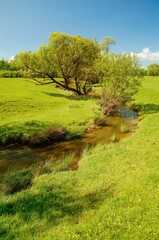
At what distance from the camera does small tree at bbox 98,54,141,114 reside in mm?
35062

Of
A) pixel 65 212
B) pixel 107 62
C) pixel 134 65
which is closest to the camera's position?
pixel 65 212

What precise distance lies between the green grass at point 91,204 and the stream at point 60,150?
337cm

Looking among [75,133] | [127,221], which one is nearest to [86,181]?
[127,221]

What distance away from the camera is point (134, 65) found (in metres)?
35.5

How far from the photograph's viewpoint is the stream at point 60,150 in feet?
58.3

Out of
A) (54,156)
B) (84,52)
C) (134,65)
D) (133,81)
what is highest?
(84,52)

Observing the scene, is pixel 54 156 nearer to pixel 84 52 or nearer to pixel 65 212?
pixel 65 212

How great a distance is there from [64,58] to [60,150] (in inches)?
1110

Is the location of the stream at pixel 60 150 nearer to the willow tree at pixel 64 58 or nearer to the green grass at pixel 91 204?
the green grass at pixel 91 204

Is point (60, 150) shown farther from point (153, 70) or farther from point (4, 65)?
point (153, 70)

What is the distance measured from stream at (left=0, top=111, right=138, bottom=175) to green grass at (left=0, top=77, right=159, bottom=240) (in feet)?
11.1

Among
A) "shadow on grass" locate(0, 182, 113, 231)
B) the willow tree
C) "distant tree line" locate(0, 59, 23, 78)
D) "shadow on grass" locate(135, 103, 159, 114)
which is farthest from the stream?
"distant tree line" locate(0, 59, 23, 78)

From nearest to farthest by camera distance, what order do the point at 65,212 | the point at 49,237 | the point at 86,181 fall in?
the point at 49,237, the point at 65,212, the point at 86,181

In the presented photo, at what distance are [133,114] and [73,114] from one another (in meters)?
9.94
